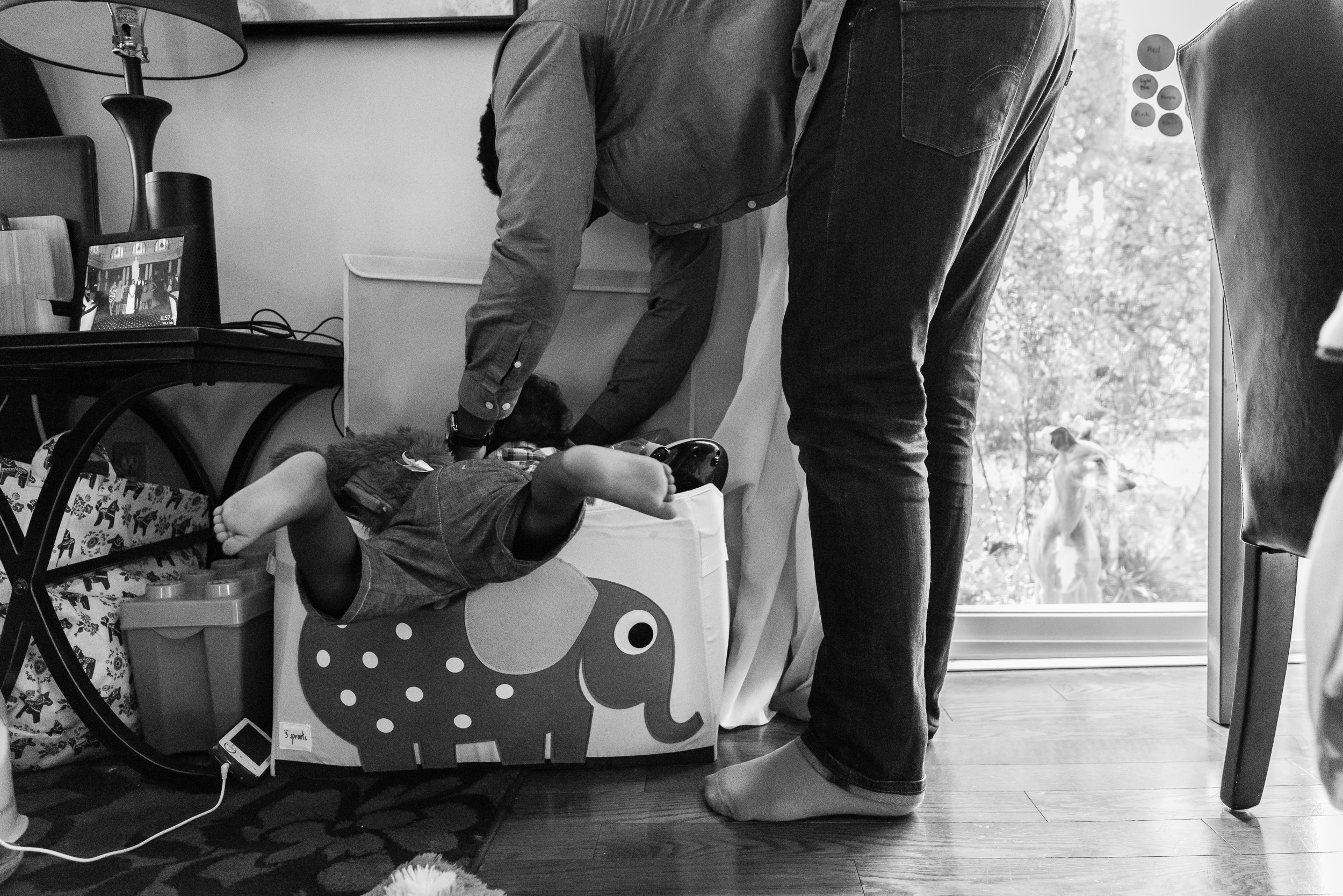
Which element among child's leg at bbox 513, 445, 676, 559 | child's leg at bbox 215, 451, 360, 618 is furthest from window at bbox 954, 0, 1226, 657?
child's leg at bbox 215, 451, 360, 618

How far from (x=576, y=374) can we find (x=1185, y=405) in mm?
1181

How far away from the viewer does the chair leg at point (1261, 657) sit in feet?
2.97

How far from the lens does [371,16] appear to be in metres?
1.45

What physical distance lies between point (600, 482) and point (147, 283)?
0.83m

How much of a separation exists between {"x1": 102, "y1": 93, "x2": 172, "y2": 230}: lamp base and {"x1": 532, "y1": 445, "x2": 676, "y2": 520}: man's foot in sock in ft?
2.91

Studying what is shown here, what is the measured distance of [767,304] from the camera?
4.30ft

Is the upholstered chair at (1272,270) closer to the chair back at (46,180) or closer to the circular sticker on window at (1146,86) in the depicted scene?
the circular sticker on window at (1146,86)

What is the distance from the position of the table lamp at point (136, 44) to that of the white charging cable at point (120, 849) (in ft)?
2.76

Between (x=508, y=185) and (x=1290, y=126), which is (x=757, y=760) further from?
(x=1290, y=126)

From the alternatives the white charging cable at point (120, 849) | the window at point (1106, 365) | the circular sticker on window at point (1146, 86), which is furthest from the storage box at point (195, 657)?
the circular sticker on window at point (1146, 86)

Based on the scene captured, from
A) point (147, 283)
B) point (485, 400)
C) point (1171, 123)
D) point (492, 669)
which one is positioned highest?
point (1171, 123)

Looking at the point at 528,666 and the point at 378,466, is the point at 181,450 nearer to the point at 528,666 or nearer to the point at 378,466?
the point at 378,466

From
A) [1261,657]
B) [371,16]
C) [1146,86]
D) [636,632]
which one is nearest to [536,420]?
[636,632]

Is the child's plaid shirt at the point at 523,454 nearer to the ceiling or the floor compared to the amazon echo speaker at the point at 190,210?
nearer to the floor
